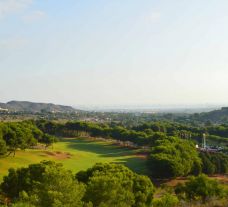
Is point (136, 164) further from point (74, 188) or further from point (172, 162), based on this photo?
point (74, 188)

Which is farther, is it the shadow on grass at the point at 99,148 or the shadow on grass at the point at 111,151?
the shadow on grass at the point at 99,148

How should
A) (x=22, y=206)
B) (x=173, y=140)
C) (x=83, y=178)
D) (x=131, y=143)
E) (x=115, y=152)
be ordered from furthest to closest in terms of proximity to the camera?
(x=131, y=143)
(x=115, y=152)
(x=173, y=140)
(x=83, y=178)
(x=22, y=206)

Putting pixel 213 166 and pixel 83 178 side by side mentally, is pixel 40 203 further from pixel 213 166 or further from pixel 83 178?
pixel 213 166

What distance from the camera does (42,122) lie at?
131 metres

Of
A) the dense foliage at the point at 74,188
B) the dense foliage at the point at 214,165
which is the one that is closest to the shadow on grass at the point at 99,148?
the dense foliage at the point at 214,165

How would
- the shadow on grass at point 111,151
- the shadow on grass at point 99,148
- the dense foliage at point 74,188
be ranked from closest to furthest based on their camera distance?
1. the dense foliage at point 74,188
2. the shadow on grass at point 111,151
3. the shadow on grass at point 99,148

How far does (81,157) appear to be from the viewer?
276ft

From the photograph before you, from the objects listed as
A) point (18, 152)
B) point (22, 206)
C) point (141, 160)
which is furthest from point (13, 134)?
point (22, 206)

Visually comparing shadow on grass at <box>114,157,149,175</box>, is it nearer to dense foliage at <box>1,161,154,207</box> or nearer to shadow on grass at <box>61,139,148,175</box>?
shadow on grass at <box>61,139,148,175</box>

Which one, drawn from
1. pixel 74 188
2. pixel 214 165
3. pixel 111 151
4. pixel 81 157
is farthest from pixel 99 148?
pixel 74 188

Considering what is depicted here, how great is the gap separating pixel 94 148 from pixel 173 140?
29.6 meters

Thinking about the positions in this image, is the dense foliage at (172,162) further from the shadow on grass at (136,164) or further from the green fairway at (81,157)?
the green fairway at (81,157)

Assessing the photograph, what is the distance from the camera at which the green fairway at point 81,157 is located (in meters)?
68.8

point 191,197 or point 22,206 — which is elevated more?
A: point 22,206
